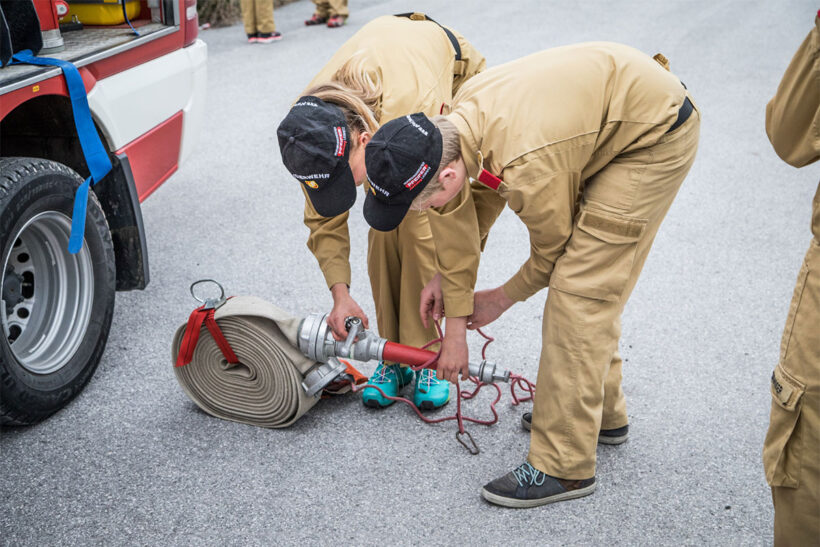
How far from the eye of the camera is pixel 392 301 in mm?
2682

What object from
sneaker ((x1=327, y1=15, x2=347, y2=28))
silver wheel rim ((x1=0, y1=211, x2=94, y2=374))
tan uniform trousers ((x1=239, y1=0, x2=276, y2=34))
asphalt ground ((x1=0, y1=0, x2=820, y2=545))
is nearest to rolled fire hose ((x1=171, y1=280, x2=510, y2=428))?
asphalt ground ((x1=0, y1=0, x2=820, y2=545))

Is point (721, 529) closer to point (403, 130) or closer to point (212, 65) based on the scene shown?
point (403, 130)

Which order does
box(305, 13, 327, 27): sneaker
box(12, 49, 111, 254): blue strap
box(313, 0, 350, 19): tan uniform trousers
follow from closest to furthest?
box(12, 49, 111, 254): blue strap → box(313, 0, 350, 19): tan uniform trousers → box(305, 13, 327, 27): sneaker

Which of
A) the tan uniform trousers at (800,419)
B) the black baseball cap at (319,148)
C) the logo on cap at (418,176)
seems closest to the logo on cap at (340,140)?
the black baseball cap at (319,148)

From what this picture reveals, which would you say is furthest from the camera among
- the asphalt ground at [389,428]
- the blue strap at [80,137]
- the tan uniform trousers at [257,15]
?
the tan uniform trousers at [257,15]

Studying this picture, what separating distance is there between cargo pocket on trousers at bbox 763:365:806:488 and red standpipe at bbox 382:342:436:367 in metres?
1.03

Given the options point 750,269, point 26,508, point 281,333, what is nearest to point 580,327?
point 281,333

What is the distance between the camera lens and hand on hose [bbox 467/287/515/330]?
225cm

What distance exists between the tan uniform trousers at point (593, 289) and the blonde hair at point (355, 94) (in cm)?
64

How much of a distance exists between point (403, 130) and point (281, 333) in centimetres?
96

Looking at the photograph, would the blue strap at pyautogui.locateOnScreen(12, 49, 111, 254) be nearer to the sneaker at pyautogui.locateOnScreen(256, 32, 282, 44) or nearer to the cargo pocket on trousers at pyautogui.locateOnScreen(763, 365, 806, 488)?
the cargo pocket on trousers at pyautogui.locateOnScreen(763, 365, 806, 488)

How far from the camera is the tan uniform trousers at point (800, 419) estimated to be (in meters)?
1.52

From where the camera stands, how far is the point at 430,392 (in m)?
2.68

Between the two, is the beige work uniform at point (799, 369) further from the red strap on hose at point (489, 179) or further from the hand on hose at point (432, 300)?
the hand on hose at point (432, 300)
